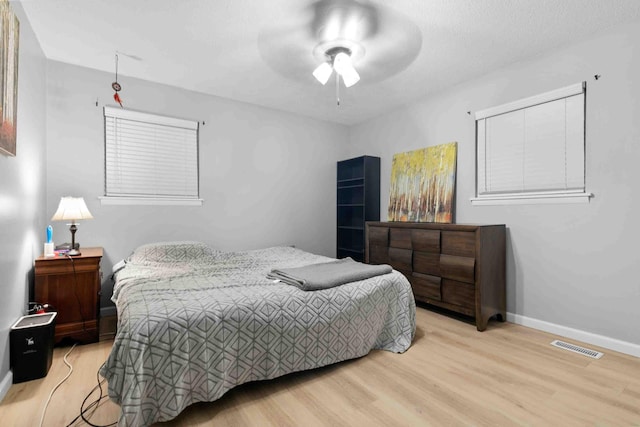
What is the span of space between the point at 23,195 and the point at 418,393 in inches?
118

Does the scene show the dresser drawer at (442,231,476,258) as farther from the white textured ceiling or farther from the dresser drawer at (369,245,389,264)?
the white textured ceiling

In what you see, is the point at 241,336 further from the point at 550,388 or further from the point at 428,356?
the point at 550,388

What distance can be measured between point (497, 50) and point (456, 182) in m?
1.34

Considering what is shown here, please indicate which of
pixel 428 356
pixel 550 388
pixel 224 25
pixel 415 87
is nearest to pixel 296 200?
pixel 415 87

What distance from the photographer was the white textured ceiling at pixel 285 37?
7.15ft

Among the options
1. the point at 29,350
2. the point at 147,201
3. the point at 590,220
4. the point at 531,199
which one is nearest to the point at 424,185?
the point at 531,199

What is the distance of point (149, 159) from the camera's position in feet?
11.4

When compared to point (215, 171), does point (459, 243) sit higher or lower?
lower

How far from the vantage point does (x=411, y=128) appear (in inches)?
158

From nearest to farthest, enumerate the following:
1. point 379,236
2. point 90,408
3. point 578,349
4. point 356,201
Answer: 1. point 90,408
2. point 578,349
3. point 379,236
4. point 356,201

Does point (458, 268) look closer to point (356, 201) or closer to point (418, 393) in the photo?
point (418, 393)

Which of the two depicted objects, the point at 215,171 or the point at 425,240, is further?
the point at 215,171

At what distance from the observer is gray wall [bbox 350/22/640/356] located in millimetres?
2340

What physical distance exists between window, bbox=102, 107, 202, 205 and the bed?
975 millimetres
